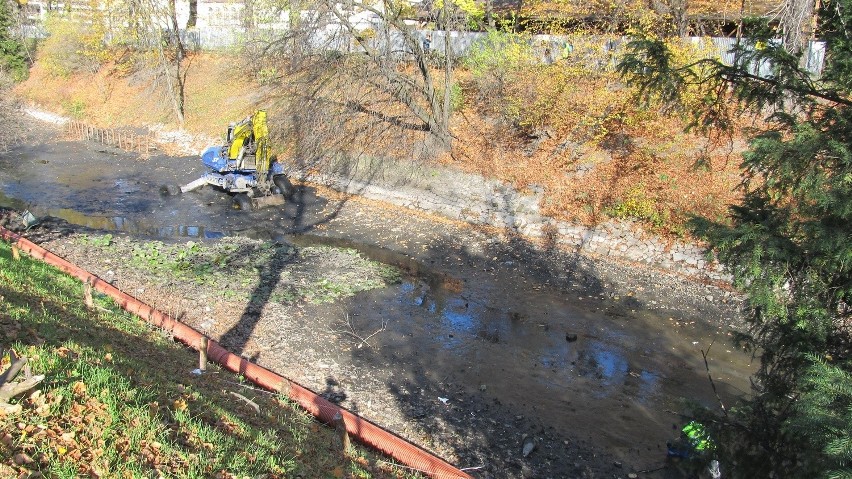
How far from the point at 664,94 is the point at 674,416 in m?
5.66

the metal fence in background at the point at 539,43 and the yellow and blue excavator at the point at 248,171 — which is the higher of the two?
the metal fence in background at the point at 539,43

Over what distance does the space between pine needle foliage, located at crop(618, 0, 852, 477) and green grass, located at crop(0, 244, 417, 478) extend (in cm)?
393

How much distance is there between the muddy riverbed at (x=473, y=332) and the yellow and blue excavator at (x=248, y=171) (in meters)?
1.05

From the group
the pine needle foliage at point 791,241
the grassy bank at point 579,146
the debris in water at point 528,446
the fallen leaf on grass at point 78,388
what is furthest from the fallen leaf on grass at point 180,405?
the grassy bank at point 579,146

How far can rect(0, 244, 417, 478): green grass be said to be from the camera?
16.4ft

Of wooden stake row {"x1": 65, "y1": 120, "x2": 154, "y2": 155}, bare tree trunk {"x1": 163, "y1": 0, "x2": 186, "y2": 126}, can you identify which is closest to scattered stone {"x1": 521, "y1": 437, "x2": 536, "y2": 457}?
wooden stake row {"x1": 65, "y1": 120, "x2": 154, "y2": 155}

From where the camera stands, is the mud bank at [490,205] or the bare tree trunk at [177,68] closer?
the mud bank at [490,205]

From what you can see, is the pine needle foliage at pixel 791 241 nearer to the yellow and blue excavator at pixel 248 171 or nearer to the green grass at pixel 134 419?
the green grass at pixel 134 419

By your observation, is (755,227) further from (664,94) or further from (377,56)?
(377,56)

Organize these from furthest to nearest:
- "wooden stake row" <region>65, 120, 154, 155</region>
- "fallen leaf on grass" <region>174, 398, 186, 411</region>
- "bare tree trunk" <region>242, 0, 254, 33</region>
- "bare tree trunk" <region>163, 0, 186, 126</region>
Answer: "bare tree trunk" <region>163, 0, 186, 126</region> < "bare tree trunk" <region>242, 0, 254, 33</region> < "wooden stake row" <region>65, 120, 154, 155</region> < "fallen leaf on grass" <region>174, 398, 186, 411</region>

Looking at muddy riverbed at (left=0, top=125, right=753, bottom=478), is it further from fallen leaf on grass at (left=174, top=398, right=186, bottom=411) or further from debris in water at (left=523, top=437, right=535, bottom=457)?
fallen leaf on grass at (left=174, top=398, right=186, bottom=411)

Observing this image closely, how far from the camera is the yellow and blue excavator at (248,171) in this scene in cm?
2109

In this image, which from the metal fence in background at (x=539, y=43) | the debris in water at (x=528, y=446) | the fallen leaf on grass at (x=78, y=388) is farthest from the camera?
the metal fence in background at (x=539, y=43)

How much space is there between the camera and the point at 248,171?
2191 centimetres
